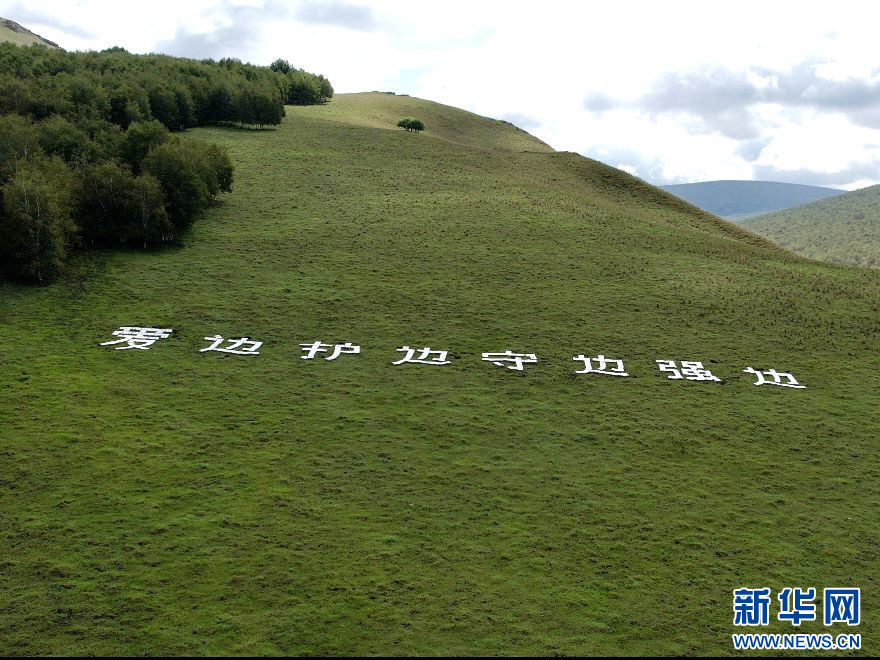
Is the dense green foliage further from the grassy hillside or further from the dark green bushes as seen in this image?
the grassy hillside

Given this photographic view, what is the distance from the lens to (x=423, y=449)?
3625 centimetres

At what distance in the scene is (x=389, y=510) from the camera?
30859mm

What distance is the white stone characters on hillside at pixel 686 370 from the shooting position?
4534 centimetres

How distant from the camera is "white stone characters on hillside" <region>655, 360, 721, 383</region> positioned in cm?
4534

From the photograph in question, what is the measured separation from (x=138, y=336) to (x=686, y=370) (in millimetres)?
35899

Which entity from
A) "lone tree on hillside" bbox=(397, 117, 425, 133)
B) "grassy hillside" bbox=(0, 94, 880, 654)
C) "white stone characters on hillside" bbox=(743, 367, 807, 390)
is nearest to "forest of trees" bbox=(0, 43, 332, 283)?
"grassy hillside" bbox=(0, 94, 880, 654)

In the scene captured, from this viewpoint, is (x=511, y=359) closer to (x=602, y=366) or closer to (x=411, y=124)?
(x=602, y=366)

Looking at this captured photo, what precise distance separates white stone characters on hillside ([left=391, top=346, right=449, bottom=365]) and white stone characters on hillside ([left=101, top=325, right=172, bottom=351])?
15.9 metres

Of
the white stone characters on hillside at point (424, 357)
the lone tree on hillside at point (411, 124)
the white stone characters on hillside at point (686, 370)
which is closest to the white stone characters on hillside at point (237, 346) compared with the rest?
the white stone characters on hillside at point (424, 357)

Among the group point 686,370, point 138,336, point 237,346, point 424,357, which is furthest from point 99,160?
point 686,370

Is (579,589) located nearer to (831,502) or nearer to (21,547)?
(831,502)

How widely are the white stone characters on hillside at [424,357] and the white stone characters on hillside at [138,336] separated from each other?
625 inches

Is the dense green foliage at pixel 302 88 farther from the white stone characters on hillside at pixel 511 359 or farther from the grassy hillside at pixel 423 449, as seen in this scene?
the white stone characters on hillside at pixel 511 359

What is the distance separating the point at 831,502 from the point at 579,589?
581 inches
